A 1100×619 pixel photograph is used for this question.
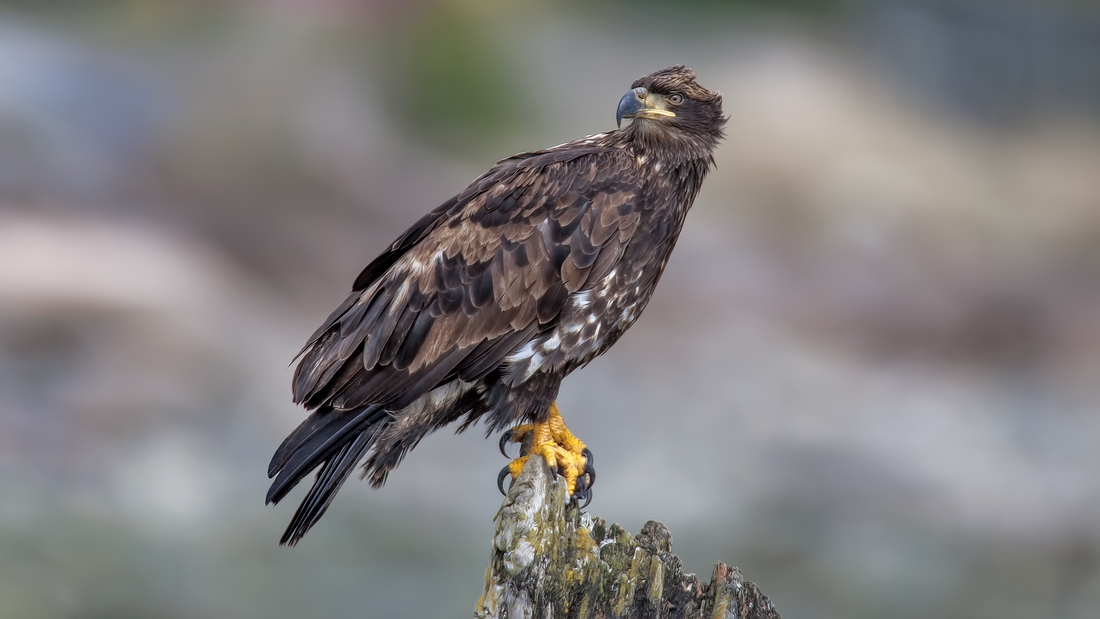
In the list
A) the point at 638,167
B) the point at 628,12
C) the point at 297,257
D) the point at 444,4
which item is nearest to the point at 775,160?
the point at 628,12

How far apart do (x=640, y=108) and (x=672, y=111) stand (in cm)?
11

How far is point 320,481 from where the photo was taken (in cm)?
330

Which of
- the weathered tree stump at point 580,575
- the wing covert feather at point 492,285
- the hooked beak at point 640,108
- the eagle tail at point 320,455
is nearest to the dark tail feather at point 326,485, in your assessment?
the eagle tail at point 320,455

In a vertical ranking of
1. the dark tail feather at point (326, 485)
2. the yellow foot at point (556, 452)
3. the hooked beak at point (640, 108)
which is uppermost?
the hooked beak at point (640, 108)

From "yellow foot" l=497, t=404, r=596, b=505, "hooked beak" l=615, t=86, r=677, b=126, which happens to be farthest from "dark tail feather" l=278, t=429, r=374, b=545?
"hooked beak" l=615, t=86, r=677, b=126

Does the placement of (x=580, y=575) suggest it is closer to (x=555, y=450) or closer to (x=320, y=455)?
(x=555, y=450)

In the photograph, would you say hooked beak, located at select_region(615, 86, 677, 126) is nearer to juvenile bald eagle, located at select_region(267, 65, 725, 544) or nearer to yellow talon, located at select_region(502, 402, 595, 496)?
juvenile bald eagle, located at select_region(267, 65, 725, 544)

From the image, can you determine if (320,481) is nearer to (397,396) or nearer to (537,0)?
(397,396)

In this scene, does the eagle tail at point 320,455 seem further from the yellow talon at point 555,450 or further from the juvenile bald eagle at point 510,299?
the yellow talon at point 555,450

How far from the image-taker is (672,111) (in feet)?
11.3

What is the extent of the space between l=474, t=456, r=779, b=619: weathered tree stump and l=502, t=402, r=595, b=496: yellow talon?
49cm

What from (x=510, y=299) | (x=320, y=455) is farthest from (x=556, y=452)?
(x=320, y=455)

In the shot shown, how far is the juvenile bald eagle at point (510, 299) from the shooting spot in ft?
10.9

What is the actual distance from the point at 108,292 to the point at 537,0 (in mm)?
3816
